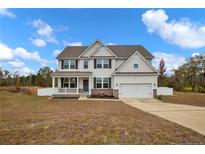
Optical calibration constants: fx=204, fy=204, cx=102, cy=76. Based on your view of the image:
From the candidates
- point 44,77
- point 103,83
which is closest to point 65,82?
point 103,83

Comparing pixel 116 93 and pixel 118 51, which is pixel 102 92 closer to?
pixel 116 93

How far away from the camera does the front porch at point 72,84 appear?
2564cm

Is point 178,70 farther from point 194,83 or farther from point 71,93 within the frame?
point 71,93

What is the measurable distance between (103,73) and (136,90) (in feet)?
16.0

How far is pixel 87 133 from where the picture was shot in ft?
22.1

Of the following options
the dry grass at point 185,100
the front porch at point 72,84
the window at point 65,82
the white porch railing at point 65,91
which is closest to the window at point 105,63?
the front porch at point 72,84

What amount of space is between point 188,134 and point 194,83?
44.2m

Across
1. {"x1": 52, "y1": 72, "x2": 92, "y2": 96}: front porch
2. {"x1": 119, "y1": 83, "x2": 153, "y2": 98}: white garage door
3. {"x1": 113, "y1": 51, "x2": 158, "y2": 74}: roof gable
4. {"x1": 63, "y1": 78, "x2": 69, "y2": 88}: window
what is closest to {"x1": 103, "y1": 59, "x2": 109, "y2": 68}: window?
{"x1": 113, "y1": 51, "x2": 158, "y2": 74}: roof gable

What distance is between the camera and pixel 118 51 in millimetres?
29031

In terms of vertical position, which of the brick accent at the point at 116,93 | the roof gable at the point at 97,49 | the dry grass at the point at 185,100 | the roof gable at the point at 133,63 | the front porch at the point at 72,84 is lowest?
the dry grass at the point at 185,100

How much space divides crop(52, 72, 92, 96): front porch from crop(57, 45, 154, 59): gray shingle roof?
3090mm

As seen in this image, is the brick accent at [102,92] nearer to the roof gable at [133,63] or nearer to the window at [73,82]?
the window at [73,82]

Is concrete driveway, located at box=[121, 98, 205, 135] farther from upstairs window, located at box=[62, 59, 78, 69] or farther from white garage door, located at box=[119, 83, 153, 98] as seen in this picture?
upstairs window, located at box=[62, 59, 78, 69]

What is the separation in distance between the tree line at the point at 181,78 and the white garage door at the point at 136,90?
2121 cm
